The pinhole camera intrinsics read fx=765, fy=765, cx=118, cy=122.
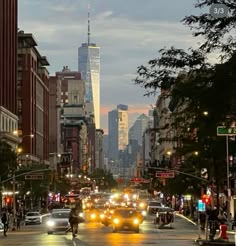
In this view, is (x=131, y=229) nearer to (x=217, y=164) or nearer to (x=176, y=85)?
(x=217, y=164)

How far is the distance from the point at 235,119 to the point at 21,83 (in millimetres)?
136228

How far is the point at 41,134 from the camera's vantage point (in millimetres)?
186000

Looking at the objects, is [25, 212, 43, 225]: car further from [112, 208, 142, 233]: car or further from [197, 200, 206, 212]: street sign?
[112, 208, 142, 233]: car

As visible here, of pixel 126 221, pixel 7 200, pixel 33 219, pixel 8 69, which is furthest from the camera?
pixel 8 69

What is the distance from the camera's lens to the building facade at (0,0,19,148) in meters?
129

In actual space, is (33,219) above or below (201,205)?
below

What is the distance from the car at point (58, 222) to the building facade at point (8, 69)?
226 feet

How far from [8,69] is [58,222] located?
8338 cm

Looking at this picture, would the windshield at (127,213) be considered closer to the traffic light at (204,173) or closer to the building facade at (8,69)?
the traffic light at (204,173)

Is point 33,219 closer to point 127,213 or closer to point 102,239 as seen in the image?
point 127,213

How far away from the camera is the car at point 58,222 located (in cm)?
5441

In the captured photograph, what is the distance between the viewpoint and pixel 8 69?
443ft

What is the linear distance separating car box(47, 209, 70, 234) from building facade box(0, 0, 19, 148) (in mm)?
68868

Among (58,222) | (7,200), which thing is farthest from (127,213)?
(7,200)
